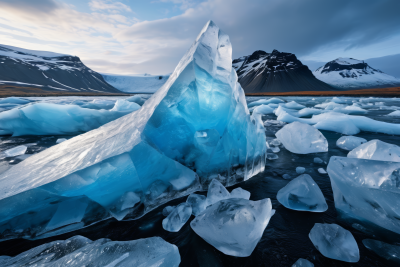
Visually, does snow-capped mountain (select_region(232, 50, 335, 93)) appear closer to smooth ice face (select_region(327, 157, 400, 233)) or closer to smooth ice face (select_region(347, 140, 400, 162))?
smooth ice face (select_region(347, 140, 400, 162))

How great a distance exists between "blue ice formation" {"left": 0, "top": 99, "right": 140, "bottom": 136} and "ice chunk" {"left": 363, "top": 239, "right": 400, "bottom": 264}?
6.37m

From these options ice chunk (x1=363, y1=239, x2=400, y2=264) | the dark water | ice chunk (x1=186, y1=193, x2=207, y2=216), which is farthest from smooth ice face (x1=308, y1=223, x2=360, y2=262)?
ice chunk (x1=186, y1=193, x2=207, y2=216)

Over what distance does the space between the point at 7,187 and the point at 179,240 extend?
1.48m

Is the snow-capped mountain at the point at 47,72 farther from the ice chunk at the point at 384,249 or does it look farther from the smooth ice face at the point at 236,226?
the ice chunk at the point at 384,249

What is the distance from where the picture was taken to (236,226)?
1.16 meters

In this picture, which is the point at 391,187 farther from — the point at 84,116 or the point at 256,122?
the point at 84,116

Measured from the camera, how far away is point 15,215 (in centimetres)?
142

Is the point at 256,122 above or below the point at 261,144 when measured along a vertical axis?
above

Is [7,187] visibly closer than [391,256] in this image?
No

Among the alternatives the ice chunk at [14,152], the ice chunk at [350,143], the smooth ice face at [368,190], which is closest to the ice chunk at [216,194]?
the smooth ice face at [368,190]

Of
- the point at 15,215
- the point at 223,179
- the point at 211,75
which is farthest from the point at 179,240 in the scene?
the point at 211,75

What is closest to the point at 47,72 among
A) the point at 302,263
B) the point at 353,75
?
the point at 302,263

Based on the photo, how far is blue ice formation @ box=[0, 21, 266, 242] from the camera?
147cm

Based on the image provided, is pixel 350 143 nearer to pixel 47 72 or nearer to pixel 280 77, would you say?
pixel 280 77
